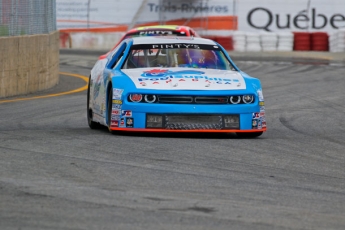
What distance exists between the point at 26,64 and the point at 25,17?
37.0 inches

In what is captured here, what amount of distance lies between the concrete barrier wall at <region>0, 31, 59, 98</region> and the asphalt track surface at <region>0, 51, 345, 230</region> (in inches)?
172

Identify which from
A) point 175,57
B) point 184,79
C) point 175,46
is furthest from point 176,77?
point 175,46

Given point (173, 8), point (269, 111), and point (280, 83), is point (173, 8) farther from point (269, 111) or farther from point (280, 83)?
point (269, 111)

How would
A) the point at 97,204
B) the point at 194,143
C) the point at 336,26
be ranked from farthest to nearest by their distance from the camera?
1. the point at 336,26
2. the point at 194,143
3. the point at 97,204

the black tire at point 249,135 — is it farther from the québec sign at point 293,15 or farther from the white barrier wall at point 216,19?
the québec sign at point 293,15

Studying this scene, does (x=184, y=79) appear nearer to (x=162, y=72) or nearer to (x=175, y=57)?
(x=162, y=72)

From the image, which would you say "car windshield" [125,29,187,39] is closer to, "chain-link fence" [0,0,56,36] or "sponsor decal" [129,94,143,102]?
"chain-link fence" [0,0,56,36]

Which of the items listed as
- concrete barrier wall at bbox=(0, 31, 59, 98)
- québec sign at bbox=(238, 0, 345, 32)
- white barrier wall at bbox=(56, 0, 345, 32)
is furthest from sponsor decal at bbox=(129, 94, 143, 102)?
québec sign at bbox=(238, 0, 345, 32)

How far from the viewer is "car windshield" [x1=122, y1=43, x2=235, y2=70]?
38.5 ft

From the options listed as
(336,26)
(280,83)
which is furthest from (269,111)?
(336,26)

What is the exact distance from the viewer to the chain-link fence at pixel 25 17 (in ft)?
58.2

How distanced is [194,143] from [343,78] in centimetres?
1357

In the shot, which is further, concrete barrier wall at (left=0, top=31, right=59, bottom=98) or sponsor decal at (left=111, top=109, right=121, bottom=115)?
concrete barrier wall at (left=0, top=31, right=59, bottom=98)

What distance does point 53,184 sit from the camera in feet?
24.3
